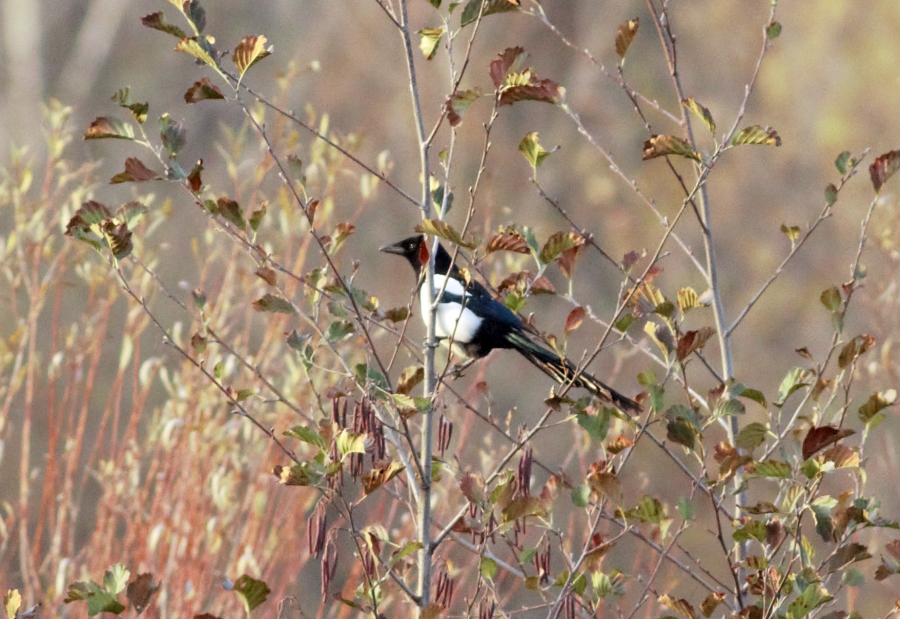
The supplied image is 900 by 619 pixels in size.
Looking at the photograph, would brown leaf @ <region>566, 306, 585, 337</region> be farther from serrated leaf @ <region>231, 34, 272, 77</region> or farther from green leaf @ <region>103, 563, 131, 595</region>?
green leaf @ <region>103, 563, 131, 595</region>

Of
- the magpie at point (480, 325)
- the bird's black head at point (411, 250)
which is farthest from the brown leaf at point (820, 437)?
the bird's black head at point (411, 250)

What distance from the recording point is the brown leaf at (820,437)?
64.3 inches

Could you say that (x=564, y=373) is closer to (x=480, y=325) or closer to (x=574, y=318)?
(x=574, y=318)

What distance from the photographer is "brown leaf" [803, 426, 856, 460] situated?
163 centimetres

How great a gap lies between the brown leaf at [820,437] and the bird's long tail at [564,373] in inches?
12.2

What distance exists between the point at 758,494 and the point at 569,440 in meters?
1.55

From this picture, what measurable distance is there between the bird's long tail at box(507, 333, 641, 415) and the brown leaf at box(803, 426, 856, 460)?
31 cm

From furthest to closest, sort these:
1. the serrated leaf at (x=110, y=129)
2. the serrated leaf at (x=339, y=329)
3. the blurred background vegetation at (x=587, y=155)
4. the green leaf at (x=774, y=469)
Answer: the blurred background vegetation at (x=587, y=155) → the serrated leaf at (x=339, y=329) → the serrated leaf at (x=110, y=129) → the green leaf at (x=774, y=469)

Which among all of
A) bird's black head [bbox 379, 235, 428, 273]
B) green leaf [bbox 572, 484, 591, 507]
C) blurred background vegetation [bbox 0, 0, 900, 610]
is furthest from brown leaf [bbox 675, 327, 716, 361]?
blurred background vegetation [bbox 0, 0, 900, 610]

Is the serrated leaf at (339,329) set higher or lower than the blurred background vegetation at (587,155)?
lower

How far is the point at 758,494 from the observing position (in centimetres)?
895

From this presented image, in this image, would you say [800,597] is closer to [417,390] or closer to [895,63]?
[417,390]

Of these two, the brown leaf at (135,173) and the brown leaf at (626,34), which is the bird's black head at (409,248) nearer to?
the brown leaf at (626,34)

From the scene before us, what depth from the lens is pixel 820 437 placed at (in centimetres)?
165
